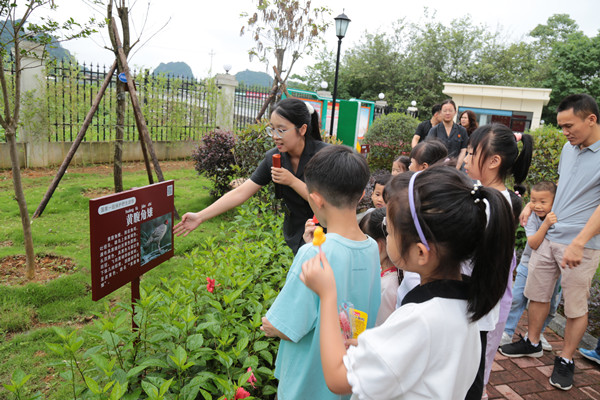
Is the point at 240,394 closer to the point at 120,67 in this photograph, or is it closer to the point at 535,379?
the point at 535,379

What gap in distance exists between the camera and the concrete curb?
3.54 meters

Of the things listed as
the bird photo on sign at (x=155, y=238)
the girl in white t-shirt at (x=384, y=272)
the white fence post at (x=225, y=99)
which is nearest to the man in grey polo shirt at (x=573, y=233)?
the girl in white t-shirt at (x=384, y=272)

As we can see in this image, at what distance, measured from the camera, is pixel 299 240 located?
8.99ft

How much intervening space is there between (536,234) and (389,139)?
289 inches

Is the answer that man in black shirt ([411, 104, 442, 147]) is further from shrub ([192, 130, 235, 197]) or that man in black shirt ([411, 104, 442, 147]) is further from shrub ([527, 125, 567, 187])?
shrub ([192, 130, 235, 197])

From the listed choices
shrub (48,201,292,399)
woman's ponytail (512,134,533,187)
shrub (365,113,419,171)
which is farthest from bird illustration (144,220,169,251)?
shrub (365,113,419,171)

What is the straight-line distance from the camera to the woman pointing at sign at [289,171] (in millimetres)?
2500

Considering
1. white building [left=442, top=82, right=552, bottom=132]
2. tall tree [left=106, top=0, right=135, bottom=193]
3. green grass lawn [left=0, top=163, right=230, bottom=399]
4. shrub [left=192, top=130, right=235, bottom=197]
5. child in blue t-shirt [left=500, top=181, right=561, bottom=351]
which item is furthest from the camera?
white building [left=442, top=82, right=552, bottom=132]

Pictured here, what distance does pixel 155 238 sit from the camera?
7.33ft

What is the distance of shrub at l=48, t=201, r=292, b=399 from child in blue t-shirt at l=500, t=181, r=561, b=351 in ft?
6.30

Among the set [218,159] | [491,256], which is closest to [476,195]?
[491,256]

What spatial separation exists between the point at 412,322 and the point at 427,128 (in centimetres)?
528

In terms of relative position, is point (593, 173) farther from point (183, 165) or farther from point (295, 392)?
point (183, 165)

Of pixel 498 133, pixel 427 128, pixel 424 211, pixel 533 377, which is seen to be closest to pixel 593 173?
pixel 498 133
